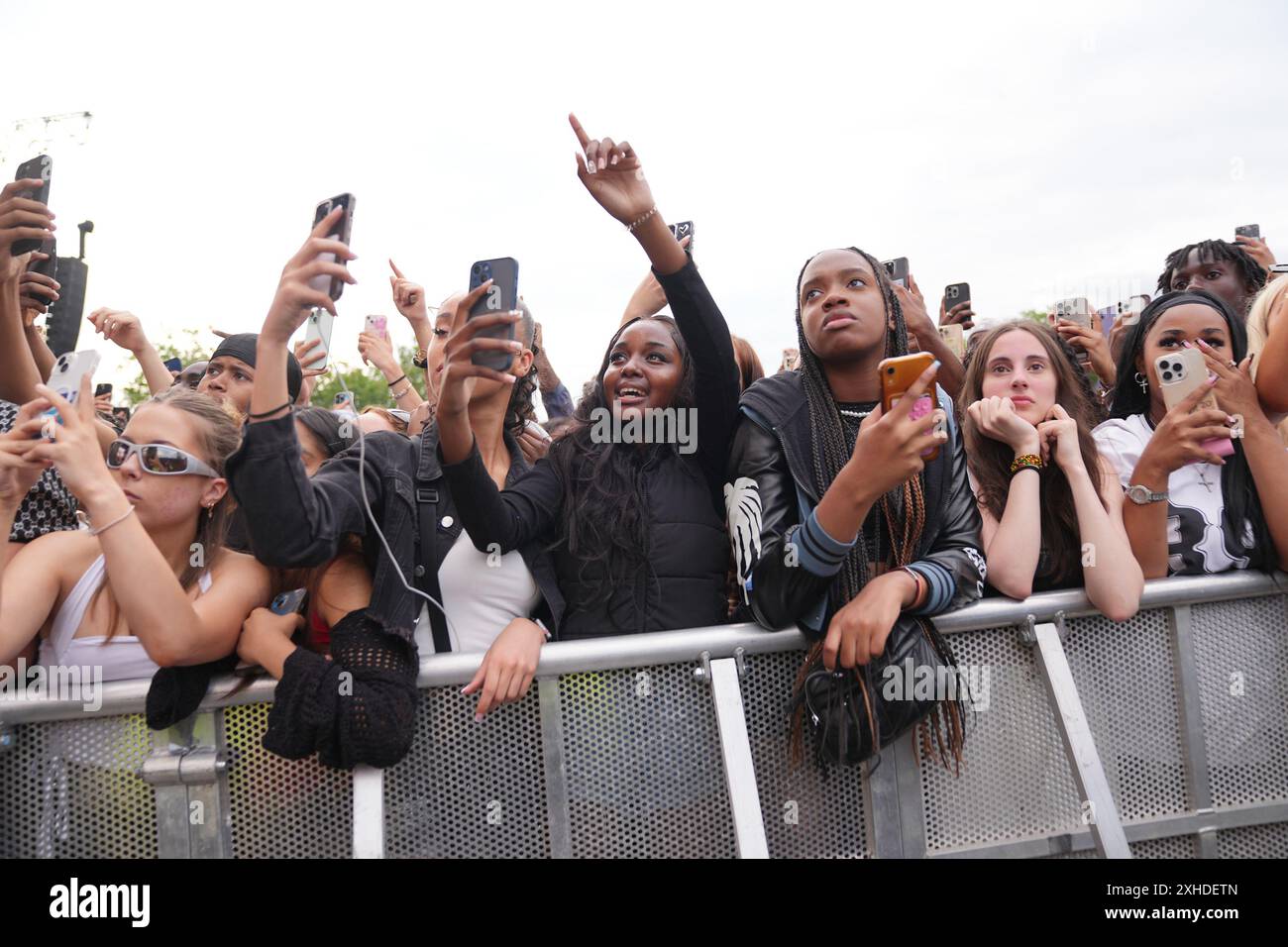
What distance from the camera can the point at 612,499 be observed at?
295cm

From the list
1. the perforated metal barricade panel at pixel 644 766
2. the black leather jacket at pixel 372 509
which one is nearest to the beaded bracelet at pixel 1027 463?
the perforated metal barricade panel at pixel 644 766

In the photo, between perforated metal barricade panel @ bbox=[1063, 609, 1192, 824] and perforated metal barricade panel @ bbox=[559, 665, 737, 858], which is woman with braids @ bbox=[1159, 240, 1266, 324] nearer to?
perforated metal barricade panel @ bbox=[1063, 609, 1192, 824]

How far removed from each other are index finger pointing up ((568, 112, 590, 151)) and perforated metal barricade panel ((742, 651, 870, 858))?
5.18 feet

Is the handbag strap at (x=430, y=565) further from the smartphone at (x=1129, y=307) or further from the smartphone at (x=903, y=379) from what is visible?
the smartphone at (x=1129, y=307)

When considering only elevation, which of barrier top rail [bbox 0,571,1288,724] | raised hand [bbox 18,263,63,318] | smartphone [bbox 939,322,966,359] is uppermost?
raised hand [bbox 18,263,63,318]

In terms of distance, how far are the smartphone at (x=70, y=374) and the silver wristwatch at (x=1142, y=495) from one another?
2989mm

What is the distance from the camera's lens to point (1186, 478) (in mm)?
3248

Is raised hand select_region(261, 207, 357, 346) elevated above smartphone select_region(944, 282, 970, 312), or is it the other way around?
smartphone select_region(944, 282, 970, 312)

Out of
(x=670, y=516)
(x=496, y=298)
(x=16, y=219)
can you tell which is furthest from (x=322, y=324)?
(x=16, y=219)

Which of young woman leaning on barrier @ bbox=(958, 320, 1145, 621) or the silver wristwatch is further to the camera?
the silver wristwatch

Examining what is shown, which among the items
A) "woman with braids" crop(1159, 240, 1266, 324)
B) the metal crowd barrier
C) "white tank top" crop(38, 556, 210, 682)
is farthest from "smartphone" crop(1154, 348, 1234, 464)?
"white tank top" crop(38, 556, 210, 682)

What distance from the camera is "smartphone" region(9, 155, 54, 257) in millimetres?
3100

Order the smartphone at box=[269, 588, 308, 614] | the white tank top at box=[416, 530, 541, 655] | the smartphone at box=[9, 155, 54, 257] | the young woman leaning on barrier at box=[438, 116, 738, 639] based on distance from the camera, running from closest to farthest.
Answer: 1. the smartphone at box=[269, 588, 308, 614]
2. the white tank top at box=[416, 530, 541, 655]
3. the young woman leaning on barrier at box=[438, 116, 738, 639]
4. the smartphone at box=[9, 155, 54, 257]

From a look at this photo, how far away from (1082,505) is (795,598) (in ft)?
3.50
